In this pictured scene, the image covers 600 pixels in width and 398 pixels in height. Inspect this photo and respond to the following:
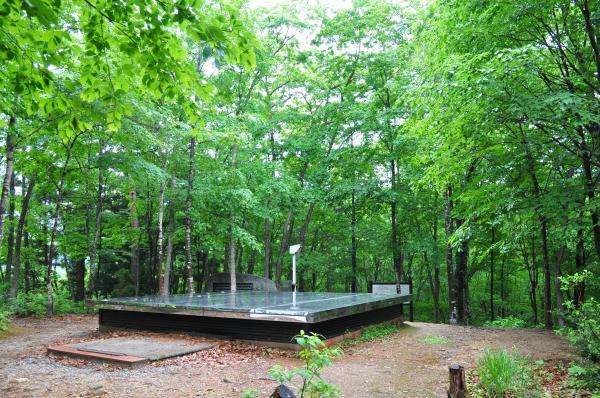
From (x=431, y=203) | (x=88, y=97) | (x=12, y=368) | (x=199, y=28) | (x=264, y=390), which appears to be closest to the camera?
(x=199, y=28)

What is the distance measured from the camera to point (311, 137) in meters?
16.2

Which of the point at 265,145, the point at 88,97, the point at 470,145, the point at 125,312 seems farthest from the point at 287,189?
the point at 88,97

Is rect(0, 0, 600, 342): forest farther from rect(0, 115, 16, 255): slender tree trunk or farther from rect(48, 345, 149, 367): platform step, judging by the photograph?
rect(48, 345, 149, 367): platform step

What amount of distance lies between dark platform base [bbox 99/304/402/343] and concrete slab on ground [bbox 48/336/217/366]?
471mm

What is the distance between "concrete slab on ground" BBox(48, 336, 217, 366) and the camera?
612 cm

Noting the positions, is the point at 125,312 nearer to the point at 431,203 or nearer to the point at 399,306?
the point at 399,306

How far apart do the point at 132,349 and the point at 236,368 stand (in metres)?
1.89

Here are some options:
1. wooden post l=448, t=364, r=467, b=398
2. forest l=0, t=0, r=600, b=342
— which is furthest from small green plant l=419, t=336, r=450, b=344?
wooden post l=448, t=364, r=467, b=398

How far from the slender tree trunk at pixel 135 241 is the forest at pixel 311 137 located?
0.13 metres

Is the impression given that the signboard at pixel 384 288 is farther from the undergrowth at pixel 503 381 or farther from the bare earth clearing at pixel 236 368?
the undergrowth at pixel 503 381

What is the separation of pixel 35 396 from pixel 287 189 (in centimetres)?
1018

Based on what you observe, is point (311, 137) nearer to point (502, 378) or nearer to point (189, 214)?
point (189, 214)

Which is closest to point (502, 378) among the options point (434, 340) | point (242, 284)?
point (434, 340)

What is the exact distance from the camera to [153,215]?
17812mm
